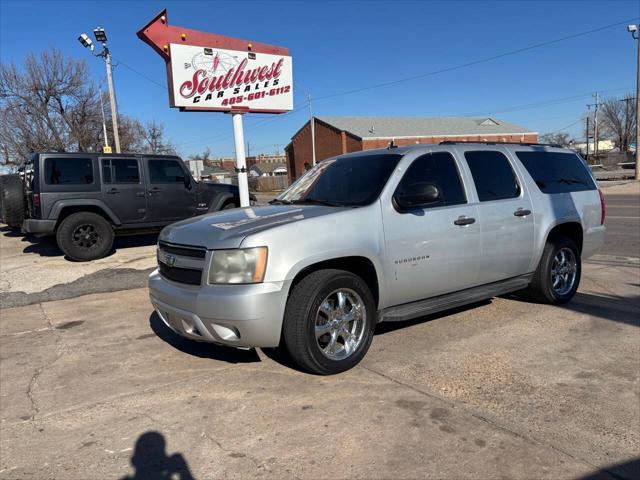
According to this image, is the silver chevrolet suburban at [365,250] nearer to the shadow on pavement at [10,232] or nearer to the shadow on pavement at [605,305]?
the shadow on pavement at [605,305]

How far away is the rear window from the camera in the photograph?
5.50 meters

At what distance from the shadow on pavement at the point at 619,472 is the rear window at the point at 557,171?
337 centimetres

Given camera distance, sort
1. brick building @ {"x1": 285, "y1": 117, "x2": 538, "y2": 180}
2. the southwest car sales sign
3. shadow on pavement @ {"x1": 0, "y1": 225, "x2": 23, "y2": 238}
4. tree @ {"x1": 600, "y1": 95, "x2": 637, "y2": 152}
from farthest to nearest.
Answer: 1. tree @ {"x1": 600, "y1": 95, "x2": 637, "y2": 152}
2. brick building @ {"x1": 285, "y1": 117, "x2": 538, "y2": 180}
3. shadow on pavement @ {"x1": 0, "y1": 225, "x2": 23, "y2": 238}
4. the southwest car sales sign

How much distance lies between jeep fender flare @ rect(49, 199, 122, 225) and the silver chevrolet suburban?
5361mm

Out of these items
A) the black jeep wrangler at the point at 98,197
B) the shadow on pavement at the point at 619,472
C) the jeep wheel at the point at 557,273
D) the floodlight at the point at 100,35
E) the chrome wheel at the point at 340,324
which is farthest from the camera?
the floodlight at the point at 100,35

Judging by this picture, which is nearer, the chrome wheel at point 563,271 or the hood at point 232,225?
the hood at point 232,225

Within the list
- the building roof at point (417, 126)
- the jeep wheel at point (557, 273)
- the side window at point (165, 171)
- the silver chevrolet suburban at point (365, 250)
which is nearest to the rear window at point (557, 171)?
the silver chevrolet suburban at point (365, 250)

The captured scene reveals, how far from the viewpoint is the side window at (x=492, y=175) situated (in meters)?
4.91

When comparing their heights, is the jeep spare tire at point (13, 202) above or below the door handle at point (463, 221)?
above

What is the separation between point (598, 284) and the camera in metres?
6.74

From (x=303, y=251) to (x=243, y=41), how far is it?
6695 mm

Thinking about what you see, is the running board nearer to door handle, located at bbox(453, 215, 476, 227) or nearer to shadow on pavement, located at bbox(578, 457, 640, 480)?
door handle, located at bbox(453, 215, 476, 227)

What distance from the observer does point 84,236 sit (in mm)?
9023

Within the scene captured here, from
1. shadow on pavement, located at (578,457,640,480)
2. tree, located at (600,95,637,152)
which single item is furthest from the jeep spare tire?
tree, located at (600,95,637,152)
